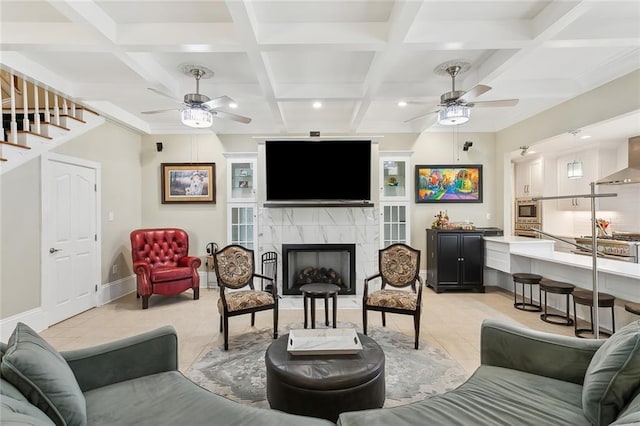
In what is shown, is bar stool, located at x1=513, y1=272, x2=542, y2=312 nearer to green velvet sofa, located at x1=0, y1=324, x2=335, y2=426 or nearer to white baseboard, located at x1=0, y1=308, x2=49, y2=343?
green velvet sofa, located at x1=0, y1=324, x2=335, y2=426

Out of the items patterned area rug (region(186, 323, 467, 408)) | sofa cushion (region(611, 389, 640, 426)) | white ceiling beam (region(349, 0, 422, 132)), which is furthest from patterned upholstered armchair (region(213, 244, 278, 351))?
sofa cushion (region(611, 389, 640, 426))

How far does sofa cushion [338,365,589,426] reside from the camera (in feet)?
4.36

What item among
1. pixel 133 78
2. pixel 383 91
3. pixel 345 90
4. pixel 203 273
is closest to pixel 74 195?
pixel 133 78

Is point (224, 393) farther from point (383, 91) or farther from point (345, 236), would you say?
point (383, 91)

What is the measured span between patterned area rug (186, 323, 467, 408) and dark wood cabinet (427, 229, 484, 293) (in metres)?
2.21

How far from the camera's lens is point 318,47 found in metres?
2.82

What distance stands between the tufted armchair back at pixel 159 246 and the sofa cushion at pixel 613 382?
5175 millimetres

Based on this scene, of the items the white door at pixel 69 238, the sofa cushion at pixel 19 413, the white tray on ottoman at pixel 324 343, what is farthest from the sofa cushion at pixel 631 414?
the white door at pixel 69 238

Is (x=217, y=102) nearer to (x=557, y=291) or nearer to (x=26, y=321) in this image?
(x=26, y=321)

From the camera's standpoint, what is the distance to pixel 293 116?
5.31 metres

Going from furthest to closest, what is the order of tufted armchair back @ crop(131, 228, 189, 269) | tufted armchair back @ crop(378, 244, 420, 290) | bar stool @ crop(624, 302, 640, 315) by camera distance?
1. tufted armchair back @ crop(131, 228, 189, 269)
2. tufted armchair back @ crop(378, 244, 420, 290)
3. bar stool @ crop(624, 302, 640, 315)

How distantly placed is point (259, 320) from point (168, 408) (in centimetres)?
258

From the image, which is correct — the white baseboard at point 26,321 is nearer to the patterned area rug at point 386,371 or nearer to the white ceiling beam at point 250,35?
the patterned area rug at point 386,371

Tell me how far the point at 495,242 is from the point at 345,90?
10.8 feet
